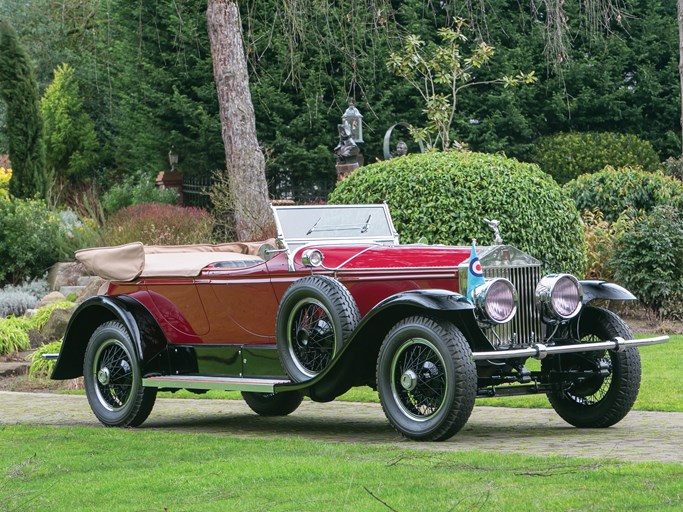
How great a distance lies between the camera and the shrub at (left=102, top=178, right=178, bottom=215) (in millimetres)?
22984

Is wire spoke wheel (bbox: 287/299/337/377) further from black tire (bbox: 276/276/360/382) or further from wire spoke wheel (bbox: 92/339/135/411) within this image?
wire spoke wheel (bbox: 92/339/135/411)

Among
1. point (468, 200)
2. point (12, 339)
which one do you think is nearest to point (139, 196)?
point (12, 339)

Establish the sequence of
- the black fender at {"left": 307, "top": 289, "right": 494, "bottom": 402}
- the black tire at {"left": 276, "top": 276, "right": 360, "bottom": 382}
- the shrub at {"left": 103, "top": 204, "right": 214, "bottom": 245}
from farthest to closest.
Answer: the shrub at {"left": 103, "top": 204, "right": 214, "bottom": 245}
the black tire at {"left": 276, "top": 276, "right": 360, "bottom": 382}
the black fender at {"left": 307, "top": 289, "right": 494, "bottom": 402}

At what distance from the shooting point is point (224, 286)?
7.71 meters

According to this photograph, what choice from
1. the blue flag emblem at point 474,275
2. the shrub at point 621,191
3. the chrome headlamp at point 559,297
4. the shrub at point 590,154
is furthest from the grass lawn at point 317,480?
the shrub at point 590,154

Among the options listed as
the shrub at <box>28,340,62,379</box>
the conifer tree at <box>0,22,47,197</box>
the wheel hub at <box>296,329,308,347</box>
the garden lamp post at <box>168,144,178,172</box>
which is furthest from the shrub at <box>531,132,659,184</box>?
the wheel hub at <box>296,329,308,347</box>

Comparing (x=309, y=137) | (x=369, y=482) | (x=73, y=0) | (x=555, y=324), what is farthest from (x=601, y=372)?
(x=309, y=137)

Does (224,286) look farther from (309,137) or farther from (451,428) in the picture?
(309,137)

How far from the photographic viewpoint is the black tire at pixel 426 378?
6.15 metres

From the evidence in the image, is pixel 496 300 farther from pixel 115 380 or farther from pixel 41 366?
pixel 41 366

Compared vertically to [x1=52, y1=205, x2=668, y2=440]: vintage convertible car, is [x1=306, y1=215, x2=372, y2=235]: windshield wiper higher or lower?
higher

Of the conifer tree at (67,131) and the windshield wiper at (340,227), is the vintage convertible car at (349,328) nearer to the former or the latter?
the windshield wiper at (340,227)

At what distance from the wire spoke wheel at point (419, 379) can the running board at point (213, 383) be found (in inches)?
33.2

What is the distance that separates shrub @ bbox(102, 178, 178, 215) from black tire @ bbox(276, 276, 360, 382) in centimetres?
1613
